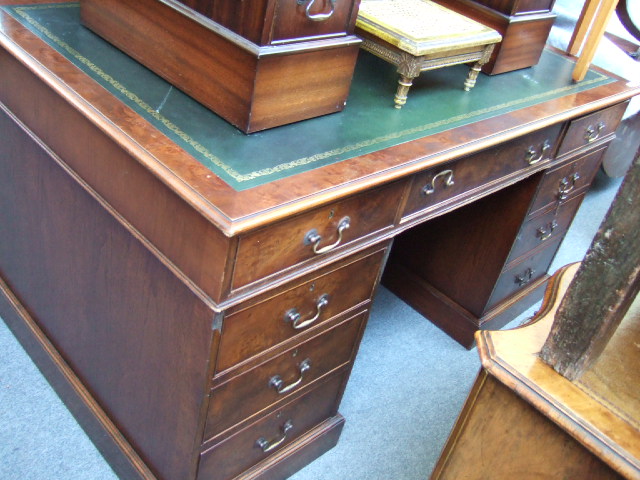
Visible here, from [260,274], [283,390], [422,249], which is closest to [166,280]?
[260,274]

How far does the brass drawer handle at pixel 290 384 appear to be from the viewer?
4.26ft

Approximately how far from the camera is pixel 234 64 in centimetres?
112

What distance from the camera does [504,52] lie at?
1.65m

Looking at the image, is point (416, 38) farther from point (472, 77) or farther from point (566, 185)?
point (566, 185)

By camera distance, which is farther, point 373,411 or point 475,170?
point 373,411

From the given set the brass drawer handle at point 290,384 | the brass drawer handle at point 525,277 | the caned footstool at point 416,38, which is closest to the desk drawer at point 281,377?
the brass drawer handle at point 290,384

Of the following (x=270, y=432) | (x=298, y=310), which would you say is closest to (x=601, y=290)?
(x=298, y=310)

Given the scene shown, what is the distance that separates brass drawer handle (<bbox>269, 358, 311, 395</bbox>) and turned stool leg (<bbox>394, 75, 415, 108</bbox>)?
1.79ft

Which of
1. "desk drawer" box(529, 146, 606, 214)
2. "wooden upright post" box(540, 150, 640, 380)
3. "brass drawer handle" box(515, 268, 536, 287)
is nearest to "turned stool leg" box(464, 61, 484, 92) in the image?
"desk drawer" box(529, 146, 606, 214)

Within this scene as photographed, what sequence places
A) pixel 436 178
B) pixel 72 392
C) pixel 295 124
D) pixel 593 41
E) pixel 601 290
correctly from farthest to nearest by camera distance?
pixel 593 41
pixel 72 392
pixel 436 178
pixel 295 124
pixel 601 290

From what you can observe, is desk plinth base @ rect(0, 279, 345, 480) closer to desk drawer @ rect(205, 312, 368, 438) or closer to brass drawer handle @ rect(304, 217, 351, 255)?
desk drawer @ rect(205, 312, 368, 438)

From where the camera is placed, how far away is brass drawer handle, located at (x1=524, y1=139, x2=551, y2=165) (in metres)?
1.59

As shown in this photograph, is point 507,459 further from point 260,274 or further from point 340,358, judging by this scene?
point 340,358

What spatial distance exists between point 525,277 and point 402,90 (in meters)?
0.97
